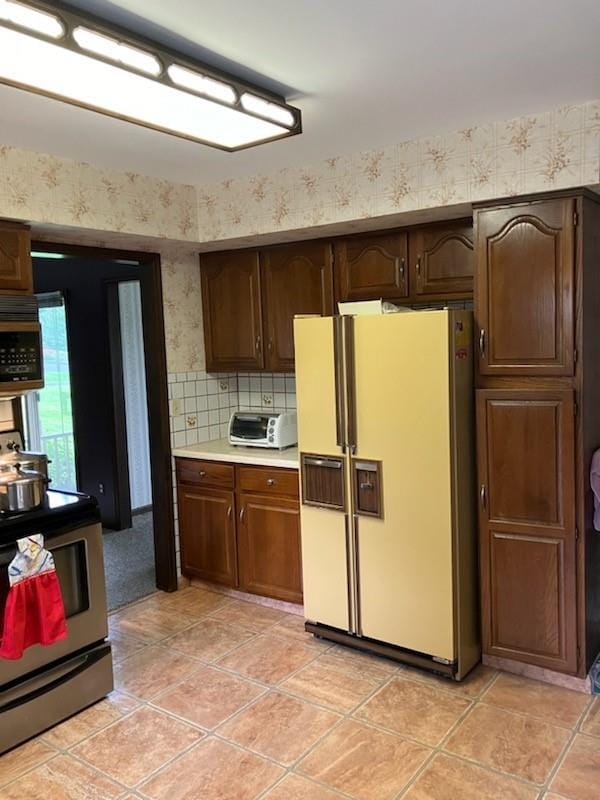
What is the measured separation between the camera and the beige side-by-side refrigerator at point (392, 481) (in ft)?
9.47

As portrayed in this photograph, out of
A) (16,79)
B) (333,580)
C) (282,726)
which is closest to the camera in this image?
(16,79)

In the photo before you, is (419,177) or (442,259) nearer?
(419,177)

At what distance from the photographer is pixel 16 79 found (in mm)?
1759

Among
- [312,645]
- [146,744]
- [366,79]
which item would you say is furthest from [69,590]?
[366,79]

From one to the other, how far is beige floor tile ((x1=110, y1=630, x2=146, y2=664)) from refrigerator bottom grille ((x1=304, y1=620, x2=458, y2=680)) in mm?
894

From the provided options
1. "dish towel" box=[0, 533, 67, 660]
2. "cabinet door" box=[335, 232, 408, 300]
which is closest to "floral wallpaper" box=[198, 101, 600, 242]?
"cabinet door" box=[335, 232, 408, 300]

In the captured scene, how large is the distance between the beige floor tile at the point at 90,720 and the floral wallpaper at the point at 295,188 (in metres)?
2.02

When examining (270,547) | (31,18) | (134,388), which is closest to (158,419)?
(270,547)

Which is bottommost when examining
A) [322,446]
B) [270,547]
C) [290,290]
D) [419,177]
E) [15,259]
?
[270,547]

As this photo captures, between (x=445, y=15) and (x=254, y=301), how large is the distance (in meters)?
2.35

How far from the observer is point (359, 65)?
2.14 meters

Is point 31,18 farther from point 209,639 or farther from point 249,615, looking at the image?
point 249,615

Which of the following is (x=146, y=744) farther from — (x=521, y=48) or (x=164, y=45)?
(x=521, y=48)

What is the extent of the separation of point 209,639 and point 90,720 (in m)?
0.82
